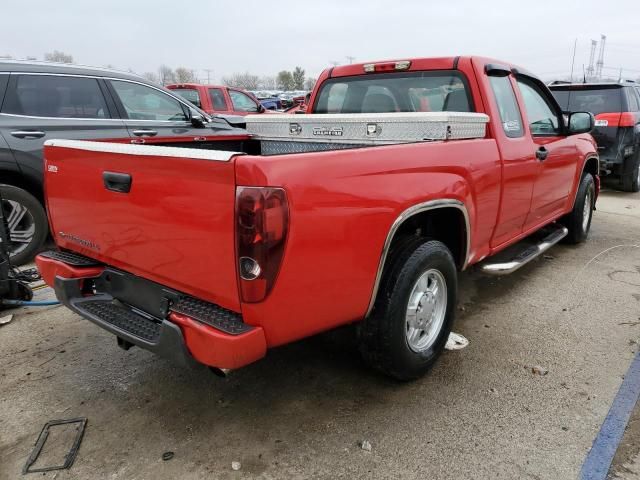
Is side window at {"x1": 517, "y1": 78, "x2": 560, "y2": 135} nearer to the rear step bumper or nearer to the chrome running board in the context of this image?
the chrome running board

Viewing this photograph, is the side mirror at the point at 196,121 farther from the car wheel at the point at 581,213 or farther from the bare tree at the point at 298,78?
the bare tree at the point at 298,78

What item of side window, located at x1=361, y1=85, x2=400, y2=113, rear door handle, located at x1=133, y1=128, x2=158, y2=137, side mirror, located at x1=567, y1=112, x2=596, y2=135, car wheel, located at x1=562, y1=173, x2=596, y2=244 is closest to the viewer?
side window, located at x1=361, y1=85, x2=400, y2=113

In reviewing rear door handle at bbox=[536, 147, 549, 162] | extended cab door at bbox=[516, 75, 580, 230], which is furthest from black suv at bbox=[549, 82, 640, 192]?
rear door handle at bbox=[536, 147, 549, 162]


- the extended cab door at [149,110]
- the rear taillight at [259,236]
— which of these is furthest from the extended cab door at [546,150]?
the extended cab door at [149,110]

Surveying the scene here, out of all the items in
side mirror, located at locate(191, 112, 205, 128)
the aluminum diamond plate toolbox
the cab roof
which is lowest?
side mirror, located at locate(191, 112, 205, 128)

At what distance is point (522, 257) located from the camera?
4.06 m

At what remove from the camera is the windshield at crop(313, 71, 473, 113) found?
3.65 meters

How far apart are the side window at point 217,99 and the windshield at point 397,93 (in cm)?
818

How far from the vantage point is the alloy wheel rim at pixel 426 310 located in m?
2.84

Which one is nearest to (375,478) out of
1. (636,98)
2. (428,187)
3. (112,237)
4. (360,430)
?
(360,430)

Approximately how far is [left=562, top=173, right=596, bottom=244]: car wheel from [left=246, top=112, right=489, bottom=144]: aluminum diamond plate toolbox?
9.05ft

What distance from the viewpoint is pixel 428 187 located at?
267cm

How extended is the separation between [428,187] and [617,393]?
63.8 inches

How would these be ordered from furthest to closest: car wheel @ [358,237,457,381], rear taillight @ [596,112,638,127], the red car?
the red car, rear taillight @ [596,112,638,127], car wheel @ [358,237,457,381]
